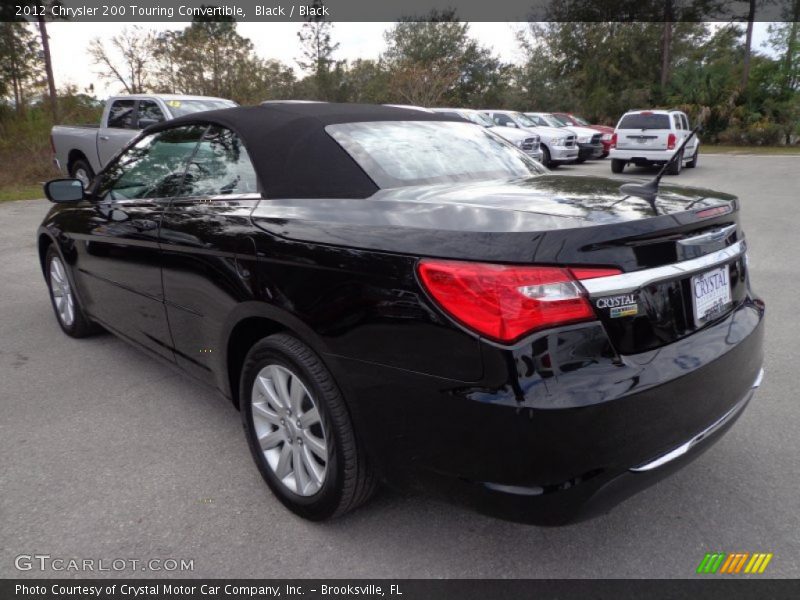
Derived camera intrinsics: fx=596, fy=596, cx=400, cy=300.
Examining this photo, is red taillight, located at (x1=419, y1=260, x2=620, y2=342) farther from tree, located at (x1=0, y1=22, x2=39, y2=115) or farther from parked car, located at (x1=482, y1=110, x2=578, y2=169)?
tree, located at (x1=0, y1=22, x2=39, y2=115)

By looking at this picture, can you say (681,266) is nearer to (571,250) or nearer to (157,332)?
Result: (571,250)

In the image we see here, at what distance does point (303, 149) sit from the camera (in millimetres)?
2607

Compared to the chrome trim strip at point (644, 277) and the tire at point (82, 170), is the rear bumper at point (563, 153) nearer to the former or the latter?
the tire at point (82, 170)

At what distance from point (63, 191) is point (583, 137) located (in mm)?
19067

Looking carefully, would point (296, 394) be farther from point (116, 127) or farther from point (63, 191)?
point (116, 127)

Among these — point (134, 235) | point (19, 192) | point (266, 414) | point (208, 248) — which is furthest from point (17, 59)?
point (266, 414)

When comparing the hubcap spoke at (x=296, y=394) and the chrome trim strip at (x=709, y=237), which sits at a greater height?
the chrome trim strip at (x=709, y=237)

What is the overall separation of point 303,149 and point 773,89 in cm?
3273

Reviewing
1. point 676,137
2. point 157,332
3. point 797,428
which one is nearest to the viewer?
point 797,428

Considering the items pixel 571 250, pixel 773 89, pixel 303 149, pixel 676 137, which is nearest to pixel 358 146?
pixel 303 149

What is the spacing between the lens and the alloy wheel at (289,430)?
2.30 m

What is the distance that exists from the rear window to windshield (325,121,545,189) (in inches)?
610

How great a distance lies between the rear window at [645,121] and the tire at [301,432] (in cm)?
1707

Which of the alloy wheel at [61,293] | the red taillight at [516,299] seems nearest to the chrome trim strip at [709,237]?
the red taillight at [516,299]
